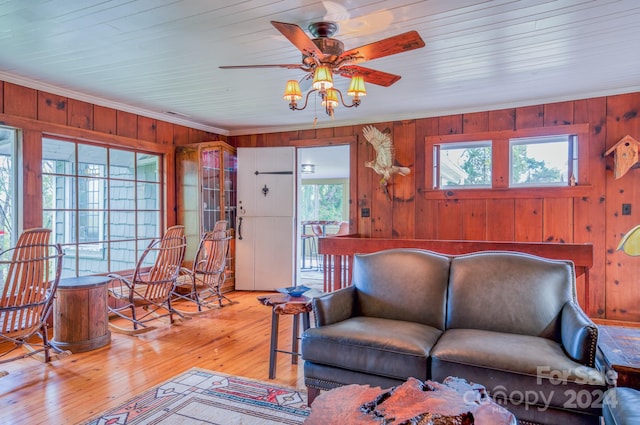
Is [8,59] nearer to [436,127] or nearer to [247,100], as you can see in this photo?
[247,100]

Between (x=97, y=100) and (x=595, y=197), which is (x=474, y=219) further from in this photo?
(x=97, y=100)

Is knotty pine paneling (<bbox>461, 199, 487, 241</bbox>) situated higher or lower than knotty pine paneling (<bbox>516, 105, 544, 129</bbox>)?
lower

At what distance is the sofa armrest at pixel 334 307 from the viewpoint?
242 cm

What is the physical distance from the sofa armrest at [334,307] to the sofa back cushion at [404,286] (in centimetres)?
11

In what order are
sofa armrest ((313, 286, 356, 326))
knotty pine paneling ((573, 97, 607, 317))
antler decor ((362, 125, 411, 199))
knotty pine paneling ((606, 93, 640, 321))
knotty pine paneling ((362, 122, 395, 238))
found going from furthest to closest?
knotty pine paneling ((362, 122, 395, 238)) → antler decor ((362, 125, 411, 199)) → knotty pine paneling ((573, 97, 607, 317)) → knotty pine paneling ((606, 93, 640, 321)) → sofa armrest ((313, 286, 356, 326))

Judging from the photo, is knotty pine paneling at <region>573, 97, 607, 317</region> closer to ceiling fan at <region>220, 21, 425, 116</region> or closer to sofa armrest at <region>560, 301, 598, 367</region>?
sofa armrest at <region>560, 301, 598, 367</region>

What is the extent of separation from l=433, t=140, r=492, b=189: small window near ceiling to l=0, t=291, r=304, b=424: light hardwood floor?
2.66m

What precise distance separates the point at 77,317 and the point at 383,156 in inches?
146

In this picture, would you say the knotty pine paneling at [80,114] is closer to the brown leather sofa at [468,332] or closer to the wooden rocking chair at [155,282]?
the wooden rocking chair at [155,282]

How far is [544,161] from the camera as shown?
4.34m

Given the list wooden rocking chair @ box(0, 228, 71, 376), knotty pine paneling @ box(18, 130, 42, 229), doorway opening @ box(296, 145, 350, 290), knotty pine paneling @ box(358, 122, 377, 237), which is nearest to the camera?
wooden rocking chair @ box(0, 228, 71, 376)

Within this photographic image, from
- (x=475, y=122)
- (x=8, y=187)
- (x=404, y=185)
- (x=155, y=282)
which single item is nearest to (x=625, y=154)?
(x=475, y=122)

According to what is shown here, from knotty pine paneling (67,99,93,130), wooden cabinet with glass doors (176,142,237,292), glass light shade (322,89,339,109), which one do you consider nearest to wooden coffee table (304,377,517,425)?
glass light shade (322,89,339,109)

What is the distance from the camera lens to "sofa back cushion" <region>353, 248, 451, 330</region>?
8.40 feet
